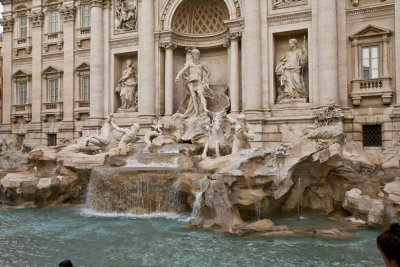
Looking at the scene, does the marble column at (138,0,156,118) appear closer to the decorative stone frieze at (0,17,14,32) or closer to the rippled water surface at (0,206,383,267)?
the rippled water surface at (0,206,383,267)

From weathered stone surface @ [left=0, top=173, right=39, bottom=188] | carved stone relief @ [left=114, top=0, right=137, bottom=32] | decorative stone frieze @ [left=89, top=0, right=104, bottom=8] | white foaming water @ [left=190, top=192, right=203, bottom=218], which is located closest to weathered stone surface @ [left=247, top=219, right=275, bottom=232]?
white foaming water @ [left=190, top=192, right=203, bottom=218]

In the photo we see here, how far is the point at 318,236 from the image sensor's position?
28.8ft

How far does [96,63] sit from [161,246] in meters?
14.5

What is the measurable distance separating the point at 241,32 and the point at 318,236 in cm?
1105

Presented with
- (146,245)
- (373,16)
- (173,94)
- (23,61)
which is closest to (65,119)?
(23,61)

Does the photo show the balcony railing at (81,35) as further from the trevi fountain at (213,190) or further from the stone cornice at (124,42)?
the trevi fountain at (213,190)

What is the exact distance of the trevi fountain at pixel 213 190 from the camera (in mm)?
7934

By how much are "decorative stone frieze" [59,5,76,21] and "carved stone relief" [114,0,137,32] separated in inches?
124

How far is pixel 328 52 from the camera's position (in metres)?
15.2

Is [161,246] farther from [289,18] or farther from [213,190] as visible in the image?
[289,18]

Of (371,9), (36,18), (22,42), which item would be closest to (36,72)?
(22,42)

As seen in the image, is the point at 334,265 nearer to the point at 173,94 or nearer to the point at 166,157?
the point at 166,157

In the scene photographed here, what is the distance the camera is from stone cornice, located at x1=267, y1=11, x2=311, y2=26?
16109 millimetres

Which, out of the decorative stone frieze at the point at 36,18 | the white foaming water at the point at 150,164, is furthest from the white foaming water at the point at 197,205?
the decorative stone frieze at the point at 36,18
